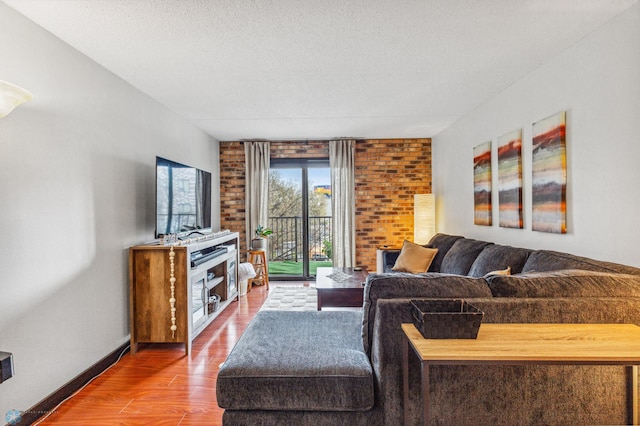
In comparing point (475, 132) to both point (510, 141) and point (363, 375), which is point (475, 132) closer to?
point (510, 141)

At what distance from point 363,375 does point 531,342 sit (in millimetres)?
690

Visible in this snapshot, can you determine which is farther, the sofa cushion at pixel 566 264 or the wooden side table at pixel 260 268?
the wooden side table at pixel 260 268

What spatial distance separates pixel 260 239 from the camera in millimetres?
5219

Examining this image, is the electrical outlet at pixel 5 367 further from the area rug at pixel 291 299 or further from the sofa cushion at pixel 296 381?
the area rug at pixel 291 299

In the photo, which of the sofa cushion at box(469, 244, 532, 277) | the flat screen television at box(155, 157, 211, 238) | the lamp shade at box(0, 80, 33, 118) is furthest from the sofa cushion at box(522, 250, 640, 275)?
the flat screen television at box(155, 157, 211, 238)

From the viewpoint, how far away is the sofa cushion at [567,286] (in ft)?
4.96

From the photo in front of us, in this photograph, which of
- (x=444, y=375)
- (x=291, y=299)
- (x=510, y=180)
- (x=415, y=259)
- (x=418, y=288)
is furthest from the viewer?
(x=291, y=299)

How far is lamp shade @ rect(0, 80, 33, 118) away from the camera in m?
1.28

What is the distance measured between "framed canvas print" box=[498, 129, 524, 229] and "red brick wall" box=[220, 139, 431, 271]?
7.24ft

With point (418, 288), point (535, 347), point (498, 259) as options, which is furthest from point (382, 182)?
point (535, 347)

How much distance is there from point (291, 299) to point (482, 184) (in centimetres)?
268

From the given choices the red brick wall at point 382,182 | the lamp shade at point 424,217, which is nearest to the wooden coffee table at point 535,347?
the lamp shade at point 424,217

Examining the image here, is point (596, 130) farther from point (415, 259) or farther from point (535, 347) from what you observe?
point (415, 259)

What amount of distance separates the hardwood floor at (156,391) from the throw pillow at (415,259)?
79.8 inches
